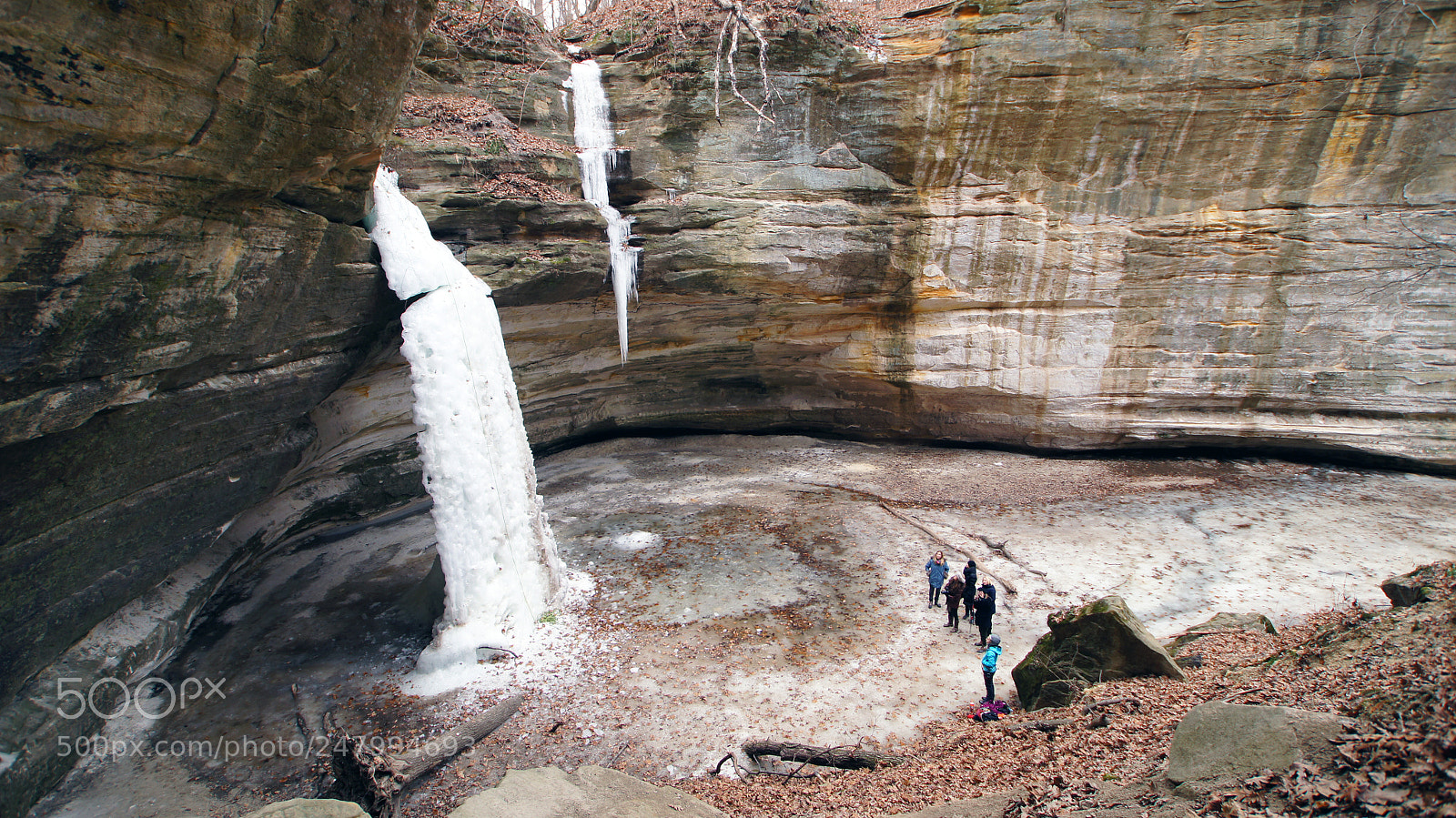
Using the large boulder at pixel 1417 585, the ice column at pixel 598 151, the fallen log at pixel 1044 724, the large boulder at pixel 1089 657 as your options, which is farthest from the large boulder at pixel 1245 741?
the ice column at pixel 598 151

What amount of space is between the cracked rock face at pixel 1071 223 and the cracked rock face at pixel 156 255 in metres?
3.16

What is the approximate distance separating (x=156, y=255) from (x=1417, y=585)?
10.8 m

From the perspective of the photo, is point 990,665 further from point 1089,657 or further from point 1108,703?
point 1108,703

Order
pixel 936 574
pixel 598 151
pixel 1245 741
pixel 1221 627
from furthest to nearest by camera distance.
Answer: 1. pixel 598 151
2. pixel 936 574
3. pixel 1221 627
4. pixel 1245 741

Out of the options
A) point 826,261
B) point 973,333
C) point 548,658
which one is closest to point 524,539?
point 548,658

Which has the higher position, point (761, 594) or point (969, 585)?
point (969, 585)

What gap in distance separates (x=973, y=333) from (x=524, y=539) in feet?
29.9

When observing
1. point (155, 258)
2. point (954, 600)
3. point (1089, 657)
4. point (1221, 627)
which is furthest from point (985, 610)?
point (155, 258)

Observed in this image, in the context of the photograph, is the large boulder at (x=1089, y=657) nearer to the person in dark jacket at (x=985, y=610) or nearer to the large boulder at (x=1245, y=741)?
the person in dark jacket at (x=985, y=610)

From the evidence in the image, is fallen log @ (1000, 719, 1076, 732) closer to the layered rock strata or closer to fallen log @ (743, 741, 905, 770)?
fallen log @ (743, 741, 905, 770)

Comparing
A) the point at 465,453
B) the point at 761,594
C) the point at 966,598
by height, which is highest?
the point at 465,453

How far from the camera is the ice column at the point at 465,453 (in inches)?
301

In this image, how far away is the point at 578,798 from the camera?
15.4ft

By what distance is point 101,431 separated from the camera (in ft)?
19.1
